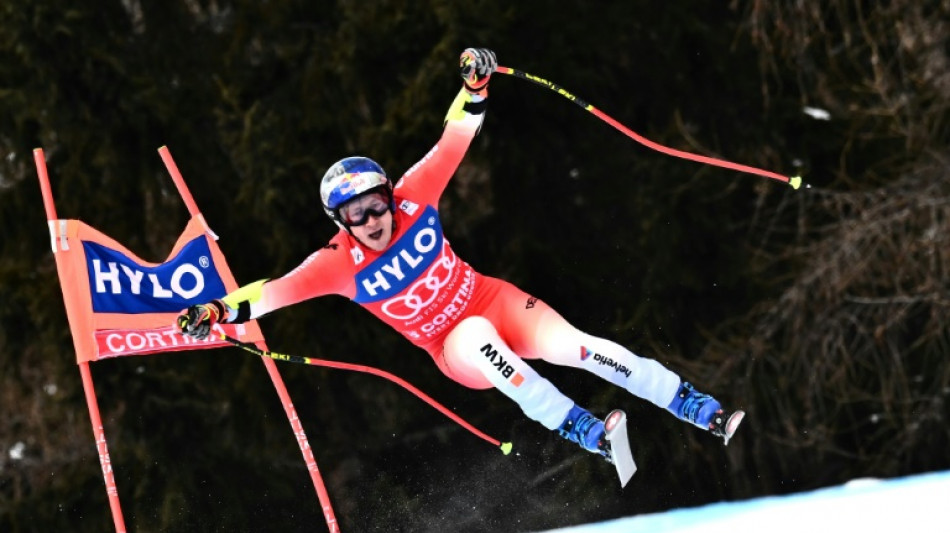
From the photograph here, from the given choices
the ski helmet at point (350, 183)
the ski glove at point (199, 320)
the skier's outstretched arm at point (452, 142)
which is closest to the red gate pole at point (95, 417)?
the ski glove at point (199, 320)

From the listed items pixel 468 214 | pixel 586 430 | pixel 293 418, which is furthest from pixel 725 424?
pixel 468 214

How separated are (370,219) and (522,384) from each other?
77cm

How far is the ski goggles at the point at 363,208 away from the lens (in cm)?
523

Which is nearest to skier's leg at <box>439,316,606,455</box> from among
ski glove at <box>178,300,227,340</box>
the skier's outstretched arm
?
the skier's outstretched arm

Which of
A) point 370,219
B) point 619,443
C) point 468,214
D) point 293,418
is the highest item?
point 468,214

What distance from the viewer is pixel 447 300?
5500 millimetres

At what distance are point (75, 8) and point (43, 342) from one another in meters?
1.78

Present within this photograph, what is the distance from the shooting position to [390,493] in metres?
8.48

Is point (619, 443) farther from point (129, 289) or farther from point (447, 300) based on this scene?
point (129, 289)

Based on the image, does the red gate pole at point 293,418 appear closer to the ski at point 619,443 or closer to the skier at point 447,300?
the skier at point 447,300

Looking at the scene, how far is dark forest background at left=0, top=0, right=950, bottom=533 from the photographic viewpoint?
8.18 m

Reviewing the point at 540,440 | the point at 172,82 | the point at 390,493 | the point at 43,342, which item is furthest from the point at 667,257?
the point at 43,342

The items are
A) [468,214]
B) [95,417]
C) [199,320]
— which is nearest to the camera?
[199,320]

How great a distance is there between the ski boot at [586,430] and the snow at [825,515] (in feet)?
2.22
